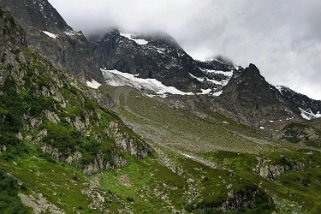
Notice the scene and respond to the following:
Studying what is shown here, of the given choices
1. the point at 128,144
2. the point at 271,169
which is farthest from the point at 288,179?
the point at 128,144

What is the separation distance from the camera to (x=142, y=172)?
117 metres

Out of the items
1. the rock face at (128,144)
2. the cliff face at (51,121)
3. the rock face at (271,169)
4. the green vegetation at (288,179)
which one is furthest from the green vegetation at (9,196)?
the rock face at (271,169)

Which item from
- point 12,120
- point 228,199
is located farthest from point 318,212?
point 12,120

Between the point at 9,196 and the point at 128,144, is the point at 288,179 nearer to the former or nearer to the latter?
the point at 128,144

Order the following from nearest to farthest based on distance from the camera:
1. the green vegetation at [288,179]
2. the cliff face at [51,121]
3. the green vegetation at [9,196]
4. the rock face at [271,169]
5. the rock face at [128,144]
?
the green vegetation at [9,196], the cliff face at [51,121], the green vegetation at [288,179], the rock face at [128,144], the rock face at [271,169]

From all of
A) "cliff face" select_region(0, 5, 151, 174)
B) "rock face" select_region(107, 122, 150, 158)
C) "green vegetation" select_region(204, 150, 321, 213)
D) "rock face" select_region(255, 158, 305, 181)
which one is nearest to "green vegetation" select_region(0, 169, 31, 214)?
"cliff face" select_region(0, 5, 151, 174)

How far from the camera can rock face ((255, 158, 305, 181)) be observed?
511 feet

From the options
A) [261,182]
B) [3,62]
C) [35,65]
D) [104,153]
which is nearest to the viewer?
[104,153]

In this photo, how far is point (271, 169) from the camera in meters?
159

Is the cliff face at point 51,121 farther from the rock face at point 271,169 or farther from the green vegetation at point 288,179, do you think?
the rock face at point 271,169

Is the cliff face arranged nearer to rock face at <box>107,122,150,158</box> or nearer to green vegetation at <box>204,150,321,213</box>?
rock face at <box>107,122,150,158</box>

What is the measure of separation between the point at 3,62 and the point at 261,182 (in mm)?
76307

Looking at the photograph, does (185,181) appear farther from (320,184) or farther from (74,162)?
(320,184)

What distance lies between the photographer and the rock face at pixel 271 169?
511 feet
